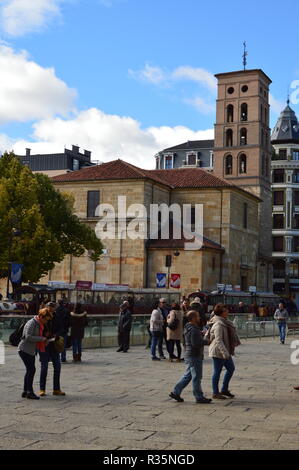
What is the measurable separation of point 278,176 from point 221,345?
222 ft

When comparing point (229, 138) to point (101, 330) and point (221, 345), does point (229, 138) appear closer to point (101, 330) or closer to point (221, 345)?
point (101, 330)

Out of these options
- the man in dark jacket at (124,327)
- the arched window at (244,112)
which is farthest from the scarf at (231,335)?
the arched window at (244,112)

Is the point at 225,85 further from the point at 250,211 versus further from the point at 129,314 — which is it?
the point at 129,314

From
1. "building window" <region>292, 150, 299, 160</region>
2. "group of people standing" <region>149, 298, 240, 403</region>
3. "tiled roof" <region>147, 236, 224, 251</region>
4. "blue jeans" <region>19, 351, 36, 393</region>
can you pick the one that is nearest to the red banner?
"tiled roof" <region>147, 236, 224, 251</region>

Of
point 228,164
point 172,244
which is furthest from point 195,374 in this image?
point 228,164

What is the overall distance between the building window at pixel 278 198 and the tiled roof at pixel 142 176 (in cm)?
1923

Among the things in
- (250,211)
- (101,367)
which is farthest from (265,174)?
(101,367)

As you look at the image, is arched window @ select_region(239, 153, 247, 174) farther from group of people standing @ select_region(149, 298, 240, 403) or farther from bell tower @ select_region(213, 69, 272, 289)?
group of people standing @ select_region(149, 298, 240, 403)

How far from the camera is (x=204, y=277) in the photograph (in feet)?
168

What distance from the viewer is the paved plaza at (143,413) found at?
26.9ft

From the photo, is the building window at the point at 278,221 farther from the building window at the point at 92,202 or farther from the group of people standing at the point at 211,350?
the group of people standing at the point at 211,350

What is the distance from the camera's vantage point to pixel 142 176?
53.4 metres

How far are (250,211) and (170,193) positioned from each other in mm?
7760
